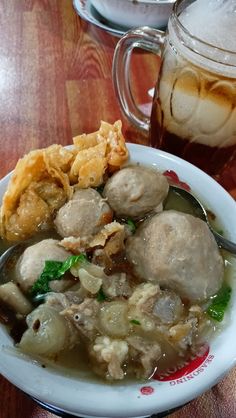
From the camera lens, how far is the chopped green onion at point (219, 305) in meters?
0.80

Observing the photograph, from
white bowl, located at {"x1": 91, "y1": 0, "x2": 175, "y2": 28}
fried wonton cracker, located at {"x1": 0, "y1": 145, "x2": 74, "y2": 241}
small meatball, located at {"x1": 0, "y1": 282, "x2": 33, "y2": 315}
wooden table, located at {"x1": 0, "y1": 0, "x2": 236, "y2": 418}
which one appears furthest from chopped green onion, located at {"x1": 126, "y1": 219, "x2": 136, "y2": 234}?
white bowl, located at {"x1": 91, "y1": 0, "x2": 175, "y2": 28}

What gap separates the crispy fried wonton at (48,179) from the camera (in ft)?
2.81

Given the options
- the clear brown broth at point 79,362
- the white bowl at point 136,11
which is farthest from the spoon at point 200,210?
the white bowl at point 136,11

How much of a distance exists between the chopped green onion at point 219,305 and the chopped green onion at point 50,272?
0.25 m

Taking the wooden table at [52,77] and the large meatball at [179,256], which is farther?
the wooden table at [52,77]

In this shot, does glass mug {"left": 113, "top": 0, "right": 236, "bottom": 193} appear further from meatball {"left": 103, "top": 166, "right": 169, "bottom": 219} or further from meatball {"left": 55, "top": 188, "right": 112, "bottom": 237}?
meatball {"left": 55, "top": 188, "right": 112, "bottom": 237}

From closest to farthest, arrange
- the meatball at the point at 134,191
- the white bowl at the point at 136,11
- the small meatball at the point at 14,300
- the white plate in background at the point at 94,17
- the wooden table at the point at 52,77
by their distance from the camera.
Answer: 1. the small meatball at the point at 14,300
2. the meatball at the point at 134,191
3. the wooden table at the point at 52,77
4. the white bowl at the point at 136,11
5. the white plate in background at the point at 94,17

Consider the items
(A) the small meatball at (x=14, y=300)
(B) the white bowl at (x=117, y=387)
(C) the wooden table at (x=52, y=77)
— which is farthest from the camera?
(C) the wooden table at (x=52, y=77)

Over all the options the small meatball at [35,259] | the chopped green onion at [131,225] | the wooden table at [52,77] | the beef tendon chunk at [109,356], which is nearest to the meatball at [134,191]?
the chopped green onion at [131,225]

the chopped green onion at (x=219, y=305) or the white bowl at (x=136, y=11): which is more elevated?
the white bowl at (x=136, y=11)

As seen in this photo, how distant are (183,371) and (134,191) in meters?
0.33

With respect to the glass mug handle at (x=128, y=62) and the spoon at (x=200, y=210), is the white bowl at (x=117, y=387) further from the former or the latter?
the glass mug handle at (x=128, y=62)

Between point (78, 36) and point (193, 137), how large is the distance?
72cm

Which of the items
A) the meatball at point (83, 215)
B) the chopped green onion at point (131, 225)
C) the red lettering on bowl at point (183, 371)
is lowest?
the red lettering on bowl at point (183, 371)
